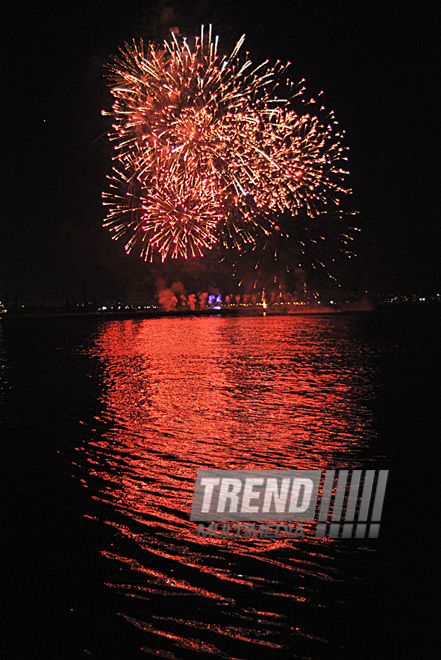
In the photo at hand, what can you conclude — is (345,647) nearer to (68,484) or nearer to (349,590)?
(349,590)

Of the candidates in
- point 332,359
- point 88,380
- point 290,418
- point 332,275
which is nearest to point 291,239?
point 332,275

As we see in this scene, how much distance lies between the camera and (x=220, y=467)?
36.6 feet

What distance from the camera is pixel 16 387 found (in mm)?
22953

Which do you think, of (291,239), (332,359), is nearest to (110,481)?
(332,359)

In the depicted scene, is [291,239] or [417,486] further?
[291,239]

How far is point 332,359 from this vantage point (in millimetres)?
30188

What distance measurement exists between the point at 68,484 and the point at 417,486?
5883 mm

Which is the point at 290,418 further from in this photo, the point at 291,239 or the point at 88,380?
the point at 291,239

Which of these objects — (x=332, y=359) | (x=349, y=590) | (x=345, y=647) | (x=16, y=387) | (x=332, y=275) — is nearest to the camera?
(x=345, y=647)

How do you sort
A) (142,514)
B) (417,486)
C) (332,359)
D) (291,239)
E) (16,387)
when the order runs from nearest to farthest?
(142,514)
(417,486)
(16,387)
(332,359)
(291,239)

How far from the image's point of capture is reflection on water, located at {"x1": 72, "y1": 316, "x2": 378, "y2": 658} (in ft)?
18.6

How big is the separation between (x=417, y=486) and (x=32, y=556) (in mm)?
6220

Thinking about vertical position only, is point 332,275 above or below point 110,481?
above

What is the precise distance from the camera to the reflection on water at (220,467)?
223 inches
